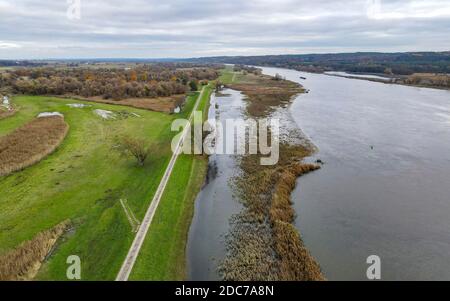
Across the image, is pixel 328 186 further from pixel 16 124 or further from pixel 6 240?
pixel 16 124

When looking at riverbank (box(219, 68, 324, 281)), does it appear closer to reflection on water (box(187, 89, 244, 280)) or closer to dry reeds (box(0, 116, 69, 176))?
reflection on water (box(187, 89, 244, 280))

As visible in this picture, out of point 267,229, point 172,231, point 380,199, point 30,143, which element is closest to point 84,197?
point 172,231

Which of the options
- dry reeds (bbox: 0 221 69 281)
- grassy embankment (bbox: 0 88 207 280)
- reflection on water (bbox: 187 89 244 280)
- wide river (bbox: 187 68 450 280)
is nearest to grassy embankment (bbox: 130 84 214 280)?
reflection on water (bbox: 187 89 244 280)

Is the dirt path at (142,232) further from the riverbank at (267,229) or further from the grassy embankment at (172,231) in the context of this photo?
the riverbank at (267,229)

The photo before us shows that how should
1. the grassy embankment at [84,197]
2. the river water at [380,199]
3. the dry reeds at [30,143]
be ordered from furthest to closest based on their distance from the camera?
the dry reeds at [30,143]
the river water at [380,199]
the grassy embankment at [84,197]

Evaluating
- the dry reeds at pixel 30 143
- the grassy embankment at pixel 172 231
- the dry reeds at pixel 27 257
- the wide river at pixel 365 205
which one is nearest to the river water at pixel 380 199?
the wide river at pixel 365 205

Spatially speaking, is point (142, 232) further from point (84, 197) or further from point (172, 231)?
point (84, 197)
